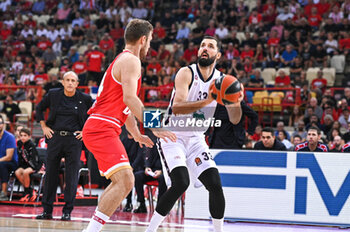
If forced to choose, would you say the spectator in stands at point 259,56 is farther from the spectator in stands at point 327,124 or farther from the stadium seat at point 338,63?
the spectator in stands at point 327,124

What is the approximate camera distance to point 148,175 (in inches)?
420

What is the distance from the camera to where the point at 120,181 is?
5070mm

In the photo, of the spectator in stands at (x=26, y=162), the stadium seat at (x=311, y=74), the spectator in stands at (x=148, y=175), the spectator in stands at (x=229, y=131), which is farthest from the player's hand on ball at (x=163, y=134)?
the stadium seat at (x=311, y=74)

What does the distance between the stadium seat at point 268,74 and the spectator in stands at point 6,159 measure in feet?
30.6

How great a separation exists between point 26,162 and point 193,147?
6.30 meters

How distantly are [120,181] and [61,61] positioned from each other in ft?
58.9

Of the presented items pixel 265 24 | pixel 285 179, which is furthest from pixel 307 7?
pixel 285 179

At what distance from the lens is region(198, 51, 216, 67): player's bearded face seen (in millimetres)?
6098

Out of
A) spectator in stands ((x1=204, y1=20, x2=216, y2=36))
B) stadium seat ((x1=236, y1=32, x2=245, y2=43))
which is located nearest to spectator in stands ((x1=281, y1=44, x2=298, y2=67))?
stadium seat ((x1=236, y1=32, x2=245, y2=43))

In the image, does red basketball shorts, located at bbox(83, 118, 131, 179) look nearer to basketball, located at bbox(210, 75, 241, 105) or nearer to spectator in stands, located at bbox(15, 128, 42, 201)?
basketball, located at bbox(210, 75, 241, 105)

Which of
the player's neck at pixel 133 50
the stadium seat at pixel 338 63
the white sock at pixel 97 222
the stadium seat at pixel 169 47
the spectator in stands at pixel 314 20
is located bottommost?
the white sock at pixel 97 222

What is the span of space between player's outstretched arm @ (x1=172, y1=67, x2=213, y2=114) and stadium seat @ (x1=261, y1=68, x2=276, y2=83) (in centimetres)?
1240

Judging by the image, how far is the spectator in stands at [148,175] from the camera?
1034cm

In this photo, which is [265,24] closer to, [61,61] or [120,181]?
[61,61]
